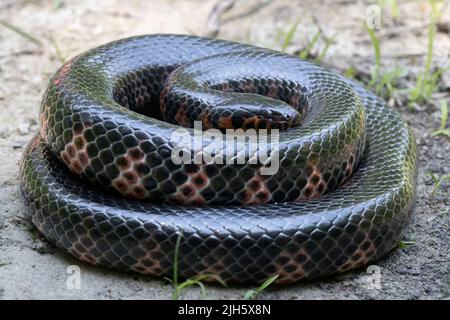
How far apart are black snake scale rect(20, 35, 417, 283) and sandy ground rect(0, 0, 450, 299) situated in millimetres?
169

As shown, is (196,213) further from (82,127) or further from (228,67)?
(228,67)

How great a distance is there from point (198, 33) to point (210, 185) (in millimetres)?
5123

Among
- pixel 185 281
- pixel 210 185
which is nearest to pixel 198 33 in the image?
pixel 210 185

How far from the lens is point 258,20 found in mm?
11156

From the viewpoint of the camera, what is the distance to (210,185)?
19.7ft

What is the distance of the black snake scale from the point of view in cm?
565

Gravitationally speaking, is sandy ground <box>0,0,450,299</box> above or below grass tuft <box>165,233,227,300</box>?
below

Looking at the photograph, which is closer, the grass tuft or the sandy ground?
the grass tuft

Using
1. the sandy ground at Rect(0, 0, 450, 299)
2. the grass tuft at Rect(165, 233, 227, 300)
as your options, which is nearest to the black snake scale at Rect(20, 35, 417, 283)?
the grass tuft at Rect(165, 233, 227, 300)

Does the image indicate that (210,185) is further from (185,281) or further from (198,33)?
(198,33)

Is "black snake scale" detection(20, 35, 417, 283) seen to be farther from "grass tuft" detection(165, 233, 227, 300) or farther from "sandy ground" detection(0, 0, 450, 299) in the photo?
"sandy ground" detection(0, 0, 450, 299)

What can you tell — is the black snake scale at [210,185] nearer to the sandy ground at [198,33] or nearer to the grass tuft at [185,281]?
the grass tuft at [185,281]

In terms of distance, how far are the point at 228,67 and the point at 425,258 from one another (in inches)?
114
